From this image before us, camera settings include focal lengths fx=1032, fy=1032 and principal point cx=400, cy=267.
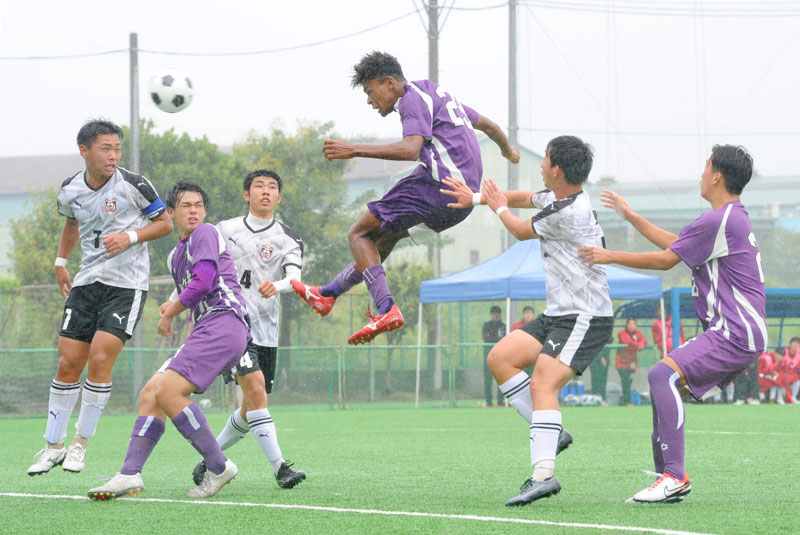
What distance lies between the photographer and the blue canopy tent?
19.0 metres

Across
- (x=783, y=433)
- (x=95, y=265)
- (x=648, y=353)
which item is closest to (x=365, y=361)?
(x=648, y=353)

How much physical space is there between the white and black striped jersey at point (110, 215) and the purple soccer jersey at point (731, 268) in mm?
3810

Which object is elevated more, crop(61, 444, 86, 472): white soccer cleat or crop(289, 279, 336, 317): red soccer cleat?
crop(289, 279, 336, 317): red soccer cleat

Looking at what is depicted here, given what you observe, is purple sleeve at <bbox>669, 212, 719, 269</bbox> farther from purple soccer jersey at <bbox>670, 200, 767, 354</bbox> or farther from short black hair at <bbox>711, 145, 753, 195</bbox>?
short black hair at <bbox>711, 145, 753, 195</bbox>

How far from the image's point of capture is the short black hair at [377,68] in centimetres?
644

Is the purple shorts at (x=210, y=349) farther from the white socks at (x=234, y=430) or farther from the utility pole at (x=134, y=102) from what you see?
the utility pole at (x=134, y=102)

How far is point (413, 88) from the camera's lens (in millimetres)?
6480

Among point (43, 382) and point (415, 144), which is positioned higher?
point (415, 144)

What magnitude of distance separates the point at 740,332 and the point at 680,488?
0.89m

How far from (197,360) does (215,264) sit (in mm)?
578

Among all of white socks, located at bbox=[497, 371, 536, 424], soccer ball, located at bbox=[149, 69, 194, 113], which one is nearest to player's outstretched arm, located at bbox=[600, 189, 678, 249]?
white socks, located at bbox=[497, 371, 536, 424]

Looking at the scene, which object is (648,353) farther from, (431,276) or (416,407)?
(431,276)

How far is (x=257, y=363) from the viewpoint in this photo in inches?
285

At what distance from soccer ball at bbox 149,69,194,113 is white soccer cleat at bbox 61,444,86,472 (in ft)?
20.1
